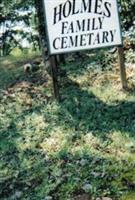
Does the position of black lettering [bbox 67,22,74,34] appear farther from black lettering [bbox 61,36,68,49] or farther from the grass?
the grass

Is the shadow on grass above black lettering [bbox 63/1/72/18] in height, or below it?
below

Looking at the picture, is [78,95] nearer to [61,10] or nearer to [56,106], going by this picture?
[56,106]

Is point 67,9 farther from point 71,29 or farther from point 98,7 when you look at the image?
point 98,7

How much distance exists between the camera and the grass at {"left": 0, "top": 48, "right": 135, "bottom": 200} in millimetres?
6699

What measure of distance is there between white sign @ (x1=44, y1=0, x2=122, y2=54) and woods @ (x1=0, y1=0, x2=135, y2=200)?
22 millimetres

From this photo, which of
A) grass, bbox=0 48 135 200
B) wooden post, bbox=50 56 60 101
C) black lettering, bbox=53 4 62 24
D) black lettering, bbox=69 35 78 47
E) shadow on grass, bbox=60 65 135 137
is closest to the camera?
grass, bbox=0 48 135 200

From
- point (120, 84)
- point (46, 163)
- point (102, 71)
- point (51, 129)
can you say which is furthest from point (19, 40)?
point (46, 163)

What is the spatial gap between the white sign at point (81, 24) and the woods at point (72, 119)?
0.9 inches

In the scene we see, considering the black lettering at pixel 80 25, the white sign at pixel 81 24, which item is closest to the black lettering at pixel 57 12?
the white sign at pixel 81 24

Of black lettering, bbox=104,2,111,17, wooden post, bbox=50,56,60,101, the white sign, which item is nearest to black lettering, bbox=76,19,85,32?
the white sign

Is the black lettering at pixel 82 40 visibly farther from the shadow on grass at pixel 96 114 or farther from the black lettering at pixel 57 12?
the shadow on grass at pixel 96 114

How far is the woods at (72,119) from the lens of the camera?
679cm

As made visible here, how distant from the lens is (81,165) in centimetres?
727

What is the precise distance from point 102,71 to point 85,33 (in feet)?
5.71
